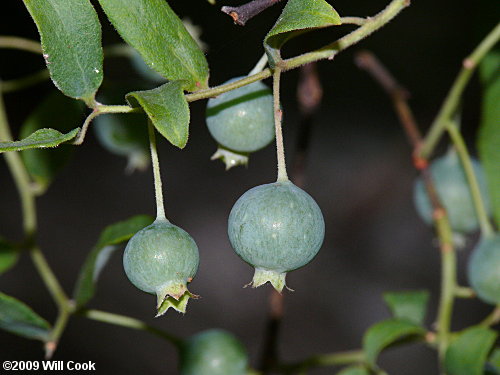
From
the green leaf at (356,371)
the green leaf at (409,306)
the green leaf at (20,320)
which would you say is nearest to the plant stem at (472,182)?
the green leaf at (409,306)

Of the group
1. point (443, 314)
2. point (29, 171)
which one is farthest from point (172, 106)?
point (443, 314)

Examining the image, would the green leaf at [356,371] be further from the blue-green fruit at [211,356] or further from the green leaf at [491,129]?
the green leaf at [491,129]

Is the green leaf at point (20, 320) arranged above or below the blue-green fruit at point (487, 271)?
above

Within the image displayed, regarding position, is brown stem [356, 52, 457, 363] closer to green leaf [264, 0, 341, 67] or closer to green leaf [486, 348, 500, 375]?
green leaf [486, 348, 500, 375]

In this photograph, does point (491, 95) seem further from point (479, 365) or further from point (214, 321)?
point (214, 321)

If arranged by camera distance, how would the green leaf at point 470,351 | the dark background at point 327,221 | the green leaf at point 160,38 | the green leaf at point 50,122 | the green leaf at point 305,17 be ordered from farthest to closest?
the dark background at point 327,221, the green leaf at point 50,122, the green leaf at point 470,351, the green leaf at point 160,38, the green leaf at point 305,17

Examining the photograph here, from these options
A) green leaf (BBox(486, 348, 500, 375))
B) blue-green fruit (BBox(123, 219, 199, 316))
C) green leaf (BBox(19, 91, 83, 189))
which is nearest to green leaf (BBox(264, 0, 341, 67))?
blue-green fruit (BBox(123, 219, 199, 316))

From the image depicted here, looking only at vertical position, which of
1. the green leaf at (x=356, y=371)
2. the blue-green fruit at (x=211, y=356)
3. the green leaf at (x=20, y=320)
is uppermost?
the green leaf at (x=20, y=320)
